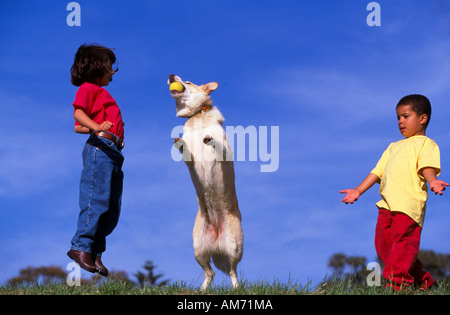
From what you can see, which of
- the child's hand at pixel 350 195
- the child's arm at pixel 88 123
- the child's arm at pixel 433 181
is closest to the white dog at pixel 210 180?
the child's arm at pixel 88 123

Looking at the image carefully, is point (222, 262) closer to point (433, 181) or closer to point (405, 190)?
point (405, 190)

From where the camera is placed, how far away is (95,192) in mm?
6004

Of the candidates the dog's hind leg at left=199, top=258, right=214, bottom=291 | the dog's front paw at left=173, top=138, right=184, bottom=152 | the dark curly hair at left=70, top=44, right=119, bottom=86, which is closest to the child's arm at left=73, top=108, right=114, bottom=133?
the dark curly hair at left=70, top=44, right=119, bottom=86

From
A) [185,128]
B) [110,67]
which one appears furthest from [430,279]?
[110,67]

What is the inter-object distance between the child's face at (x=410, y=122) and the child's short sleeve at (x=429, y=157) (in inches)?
10.6

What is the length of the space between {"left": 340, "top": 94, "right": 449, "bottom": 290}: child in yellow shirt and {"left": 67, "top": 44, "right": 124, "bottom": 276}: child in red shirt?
2848 millimetres

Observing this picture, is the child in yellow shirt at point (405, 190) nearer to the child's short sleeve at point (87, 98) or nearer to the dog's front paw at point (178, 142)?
the dog's front paw at point (178, 142)

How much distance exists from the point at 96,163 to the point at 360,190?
10.7 ft

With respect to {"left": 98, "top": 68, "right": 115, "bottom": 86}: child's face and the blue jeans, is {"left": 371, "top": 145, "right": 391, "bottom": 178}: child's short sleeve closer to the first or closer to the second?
the blue jeans

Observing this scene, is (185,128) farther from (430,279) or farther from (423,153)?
(430,279)

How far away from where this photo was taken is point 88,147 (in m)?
6.09

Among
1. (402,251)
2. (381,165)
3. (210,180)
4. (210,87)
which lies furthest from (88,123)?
(402,251)

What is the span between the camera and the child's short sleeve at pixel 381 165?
650cm
